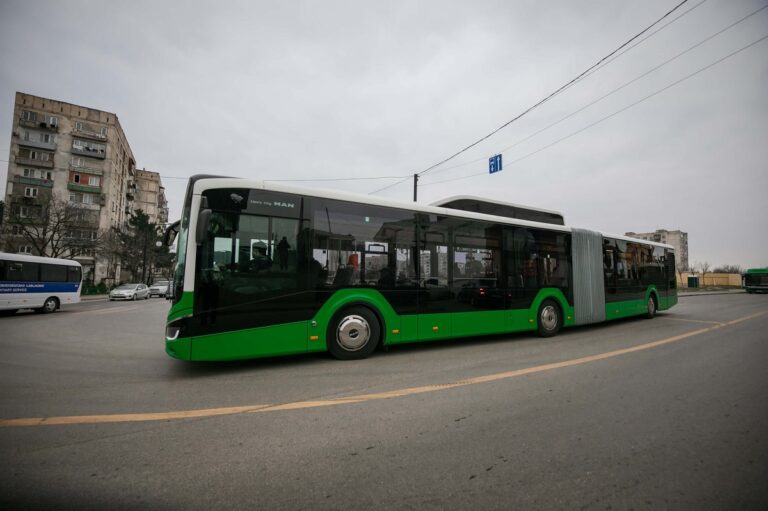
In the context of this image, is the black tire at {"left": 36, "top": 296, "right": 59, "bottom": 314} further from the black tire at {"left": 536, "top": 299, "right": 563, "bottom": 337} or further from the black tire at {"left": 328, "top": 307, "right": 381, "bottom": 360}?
the black tire at {"left": 536, "top": 299, "right": 563, "bottom": 337}

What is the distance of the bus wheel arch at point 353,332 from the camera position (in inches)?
219

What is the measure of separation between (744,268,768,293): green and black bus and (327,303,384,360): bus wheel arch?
47.1 meters

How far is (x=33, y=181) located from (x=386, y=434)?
6705 cm

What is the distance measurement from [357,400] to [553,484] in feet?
6.90

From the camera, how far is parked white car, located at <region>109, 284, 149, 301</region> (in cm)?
2614

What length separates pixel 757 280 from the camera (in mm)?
33562

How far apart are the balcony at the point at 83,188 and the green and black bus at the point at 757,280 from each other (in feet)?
279

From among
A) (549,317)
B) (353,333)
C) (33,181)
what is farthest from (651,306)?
(33,181)

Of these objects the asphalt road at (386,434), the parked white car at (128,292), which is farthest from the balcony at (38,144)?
the asphalt road at (386,434)

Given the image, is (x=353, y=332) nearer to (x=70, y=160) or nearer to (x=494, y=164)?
(x=494, y=164)

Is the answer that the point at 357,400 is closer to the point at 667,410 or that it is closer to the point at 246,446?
the point at 246,446

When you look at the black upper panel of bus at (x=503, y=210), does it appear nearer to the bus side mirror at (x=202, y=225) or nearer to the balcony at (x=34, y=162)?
the bus side mirror at (x=202, y=225)

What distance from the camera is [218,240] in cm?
480

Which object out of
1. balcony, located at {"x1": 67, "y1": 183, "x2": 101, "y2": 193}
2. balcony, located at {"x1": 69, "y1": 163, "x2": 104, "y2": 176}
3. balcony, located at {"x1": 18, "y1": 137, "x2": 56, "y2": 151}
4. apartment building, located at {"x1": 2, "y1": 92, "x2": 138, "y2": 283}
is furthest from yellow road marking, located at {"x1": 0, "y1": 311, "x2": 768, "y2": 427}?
balcony, located at {"x1": 18, "y1": 137, "x2": 56, "y2": 151}
